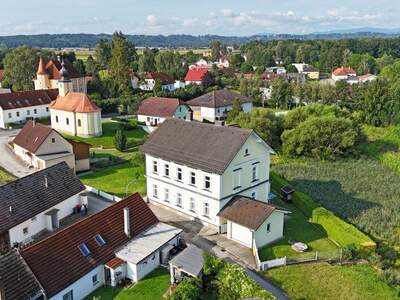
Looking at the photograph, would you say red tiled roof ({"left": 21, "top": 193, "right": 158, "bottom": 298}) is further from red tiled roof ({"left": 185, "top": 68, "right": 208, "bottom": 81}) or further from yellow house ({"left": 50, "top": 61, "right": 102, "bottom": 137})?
red tiled roof ({"left": 185, "top": 68, "right": 208, "bottom": 81})

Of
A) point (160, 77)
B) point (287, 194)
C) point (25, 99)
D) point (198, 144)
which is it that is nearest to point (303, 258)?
point (287, 194)

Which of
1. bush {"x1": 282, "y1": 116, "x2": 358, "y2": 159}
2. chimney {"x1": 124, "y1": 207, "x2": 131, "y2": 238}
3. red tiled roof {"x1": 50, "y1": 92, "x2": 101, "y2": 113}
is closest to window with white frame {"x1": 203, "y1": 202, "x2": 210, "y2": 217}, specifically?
chimney {"x1": 124, "y1": 207, "x2": 131, "y2": 238}

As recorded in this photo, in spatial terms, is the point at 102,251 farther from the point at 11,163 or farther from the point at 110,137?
the point at 110,137

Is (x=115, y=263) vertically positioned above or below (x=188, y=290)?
above

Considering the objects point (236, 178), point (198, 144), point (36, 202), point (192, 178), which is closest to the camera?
point (36, 202)

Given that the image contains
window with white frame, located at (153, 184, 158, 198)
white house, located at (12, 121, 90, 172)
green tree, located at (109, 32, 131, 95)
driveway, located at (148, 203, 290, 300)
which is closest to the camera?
driveway, located at (148, 203, 290, 300)

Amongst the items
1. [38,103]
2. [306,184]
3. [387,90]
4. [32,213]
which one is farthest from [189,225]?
[387,90]

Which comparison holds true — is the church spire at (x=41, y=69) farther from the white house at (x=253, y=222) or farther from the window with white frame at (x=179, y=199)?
the white house at (x=253, y=222)
